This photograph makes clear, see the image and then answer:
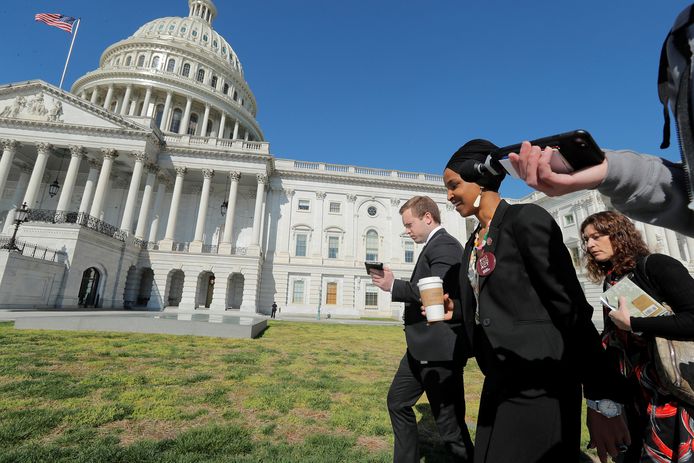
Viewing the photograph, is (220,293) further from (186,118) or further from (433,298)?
(433,298)

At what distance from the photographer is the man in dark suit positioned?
2758 millimetres

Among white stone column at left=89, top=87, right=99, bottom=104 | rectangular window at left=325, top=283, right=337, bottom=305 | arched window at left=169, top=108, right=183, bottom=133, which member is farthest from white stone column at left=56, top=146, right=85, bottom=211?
rectangular window at left=325, top=283, right=337, bottom=305

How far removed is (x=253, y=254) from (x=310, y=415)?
29.0 meters

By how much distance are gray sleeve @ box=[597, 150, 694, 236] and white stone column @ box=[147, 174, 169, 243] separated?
37.8 meters

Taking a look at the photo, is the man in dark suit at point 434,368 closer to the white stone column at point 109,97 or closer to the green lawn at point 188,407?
the green lawn at point 188,407

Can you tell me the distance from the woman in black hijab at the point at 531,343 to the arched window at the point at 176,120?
52.4 metres

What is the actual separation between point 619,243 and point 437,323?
1.62m

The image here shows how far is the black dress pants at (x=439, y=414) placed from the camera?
2748 millimetres

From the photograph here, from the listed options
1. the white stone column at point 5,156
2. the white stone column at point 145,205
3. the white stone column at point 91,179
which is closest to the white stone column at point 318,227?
the white stone column at point 145,205

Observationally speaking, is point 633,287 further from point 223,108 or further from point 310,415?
point 223,108

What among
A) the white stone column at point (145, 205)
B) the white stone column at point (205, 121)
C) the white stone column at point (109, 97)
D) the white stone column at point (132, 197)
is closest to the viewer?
the white stone column at point (132, 197)

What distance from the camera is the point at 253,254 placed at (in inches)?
1261

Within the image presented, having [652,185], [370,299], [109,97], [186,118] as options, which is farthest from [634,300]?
[109,97]

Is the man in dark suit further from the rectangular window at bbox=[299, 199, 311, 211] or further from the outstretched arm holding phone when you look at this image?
the rectangular window at bbox=[299, 199, 311, 211]
